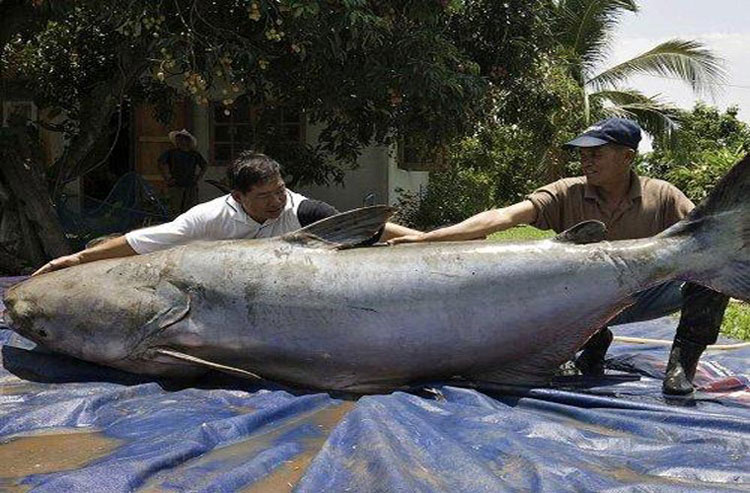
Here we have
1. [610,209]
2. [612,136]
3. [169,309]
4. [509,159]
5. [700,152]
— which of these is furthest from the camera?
[509,159]

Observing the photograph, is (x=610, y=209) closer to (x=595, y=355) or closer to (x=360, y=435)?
(x=595, y=355)

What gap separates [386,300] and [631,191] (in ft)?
4.61

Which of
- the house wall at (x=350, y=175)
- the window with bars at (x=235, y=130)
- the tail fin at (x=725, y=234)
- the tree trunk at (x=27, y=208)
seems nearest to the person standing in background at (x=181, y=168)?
the window with bars at (x=235, y=130)

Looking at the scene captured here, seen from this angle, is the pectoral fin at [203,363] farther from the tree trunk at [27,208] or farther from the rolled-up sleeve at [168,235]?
the tree trunk at [27,208]

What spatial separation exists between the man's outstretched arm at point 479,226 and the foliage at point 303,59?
10.2 feet

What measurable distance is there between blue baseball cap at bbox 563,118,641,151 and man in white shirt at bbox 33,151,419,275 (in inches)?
36.0

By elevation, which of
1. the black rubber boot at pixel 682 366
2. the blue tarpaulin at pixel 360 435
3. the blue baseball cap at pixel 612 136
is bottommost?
the blue tarpaulin at pixel 360 435

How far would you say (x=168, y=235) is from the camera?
4141 millimetres

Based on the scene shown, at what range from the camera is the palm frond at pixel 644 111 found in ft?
55.8

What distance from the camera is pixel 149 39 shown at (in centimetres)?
812

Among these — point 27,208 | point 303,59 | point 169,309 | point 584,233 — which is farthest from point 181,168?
point 584,233

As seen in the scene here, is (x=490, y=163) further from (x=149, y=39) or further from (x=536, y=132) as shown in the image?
(x=149, y=39)

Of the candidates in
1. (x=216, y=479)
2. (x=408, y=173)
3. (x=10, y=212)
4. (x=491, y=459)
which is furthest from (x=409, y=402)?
(x=408, y=173)

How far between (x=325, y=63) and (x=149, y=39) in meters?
1.66
